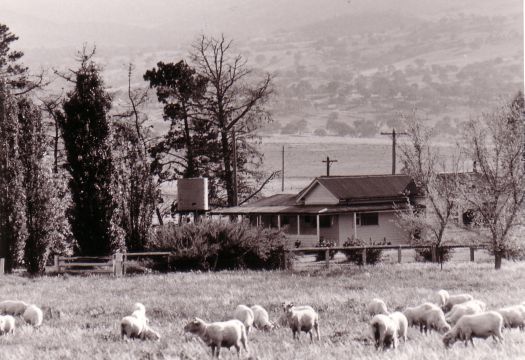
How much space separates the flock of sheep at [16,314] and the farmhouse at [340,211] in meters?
34.4

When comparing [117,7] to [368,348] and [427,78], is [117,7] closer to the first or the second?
[368,348]

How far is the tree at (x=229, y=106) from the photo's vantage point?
56625 mm

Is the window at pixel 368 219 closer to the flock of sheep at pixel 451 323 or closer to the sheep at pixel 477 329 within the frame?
the flock of sheep at pixel 451 323

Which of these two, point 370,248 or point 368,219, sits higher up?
point 368,219

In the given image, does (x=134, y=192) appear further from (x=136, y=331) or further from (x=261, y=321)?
(x=136, y=331)

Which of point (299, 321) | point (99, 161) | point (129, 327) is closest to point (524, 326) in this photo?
point (299, 321)

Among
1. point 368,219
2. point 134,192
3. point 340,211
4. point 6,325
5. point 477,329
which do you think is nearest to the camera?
point 477,329

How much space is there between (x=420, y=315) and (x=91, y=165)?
26005 millimetres

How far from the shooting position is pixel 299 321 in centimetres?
1487

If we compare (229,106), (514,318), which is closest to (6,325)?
(514,318)

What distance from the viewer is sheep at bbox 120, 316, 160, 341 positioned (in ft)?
50.6

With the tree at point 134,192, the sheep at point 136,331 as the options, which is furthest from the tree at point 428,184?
the sheep at point 136,331

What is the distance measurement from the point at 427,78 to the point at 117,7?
11032cm

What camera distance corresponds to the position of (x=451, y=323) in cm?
1545
